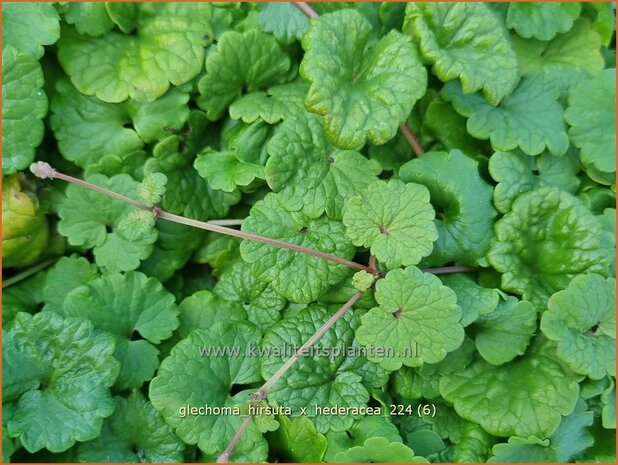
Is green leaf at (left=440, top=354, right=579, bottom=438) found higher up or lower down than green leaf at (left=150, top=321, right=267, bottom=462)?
higher up

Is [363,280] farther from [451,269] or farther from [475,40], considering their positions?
[475,40]

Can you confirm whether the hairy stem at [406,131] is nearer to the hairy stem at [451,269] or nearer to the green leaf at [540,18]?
the hairy stem at [451,269]

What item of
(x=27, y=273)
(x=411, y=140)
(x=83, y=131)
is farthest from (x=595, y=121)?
(x=27, y=273)

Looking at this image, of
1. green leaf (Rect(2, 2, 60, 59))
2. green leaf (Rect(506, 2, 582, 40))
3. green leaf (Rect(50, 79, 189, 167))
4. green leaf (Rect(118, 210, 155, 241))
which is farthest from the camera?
green leaf (Rect(506, 2, 582, 40))

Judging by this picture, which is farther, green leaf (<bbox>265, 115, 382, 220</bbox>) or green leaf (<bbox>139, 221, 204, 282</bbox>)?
green leaf (<bbox>139, 221, 204, 282</bbox>)

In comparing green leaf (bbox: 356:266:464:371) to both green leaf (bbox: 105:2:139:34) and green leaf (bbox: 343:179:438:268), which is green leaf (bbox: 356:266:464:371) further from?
green leaf (bbox: 105:2:139:34)

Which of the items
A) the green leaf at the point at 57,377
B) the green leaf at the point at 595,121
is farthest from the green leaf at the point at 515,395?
the green leaf at the point at 57,377

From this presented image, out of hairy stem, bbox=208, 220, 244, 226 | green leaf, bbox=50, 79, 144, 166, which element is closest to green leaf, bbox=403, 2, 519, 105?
hairy stem, bbox=208, 220, 244, 226
